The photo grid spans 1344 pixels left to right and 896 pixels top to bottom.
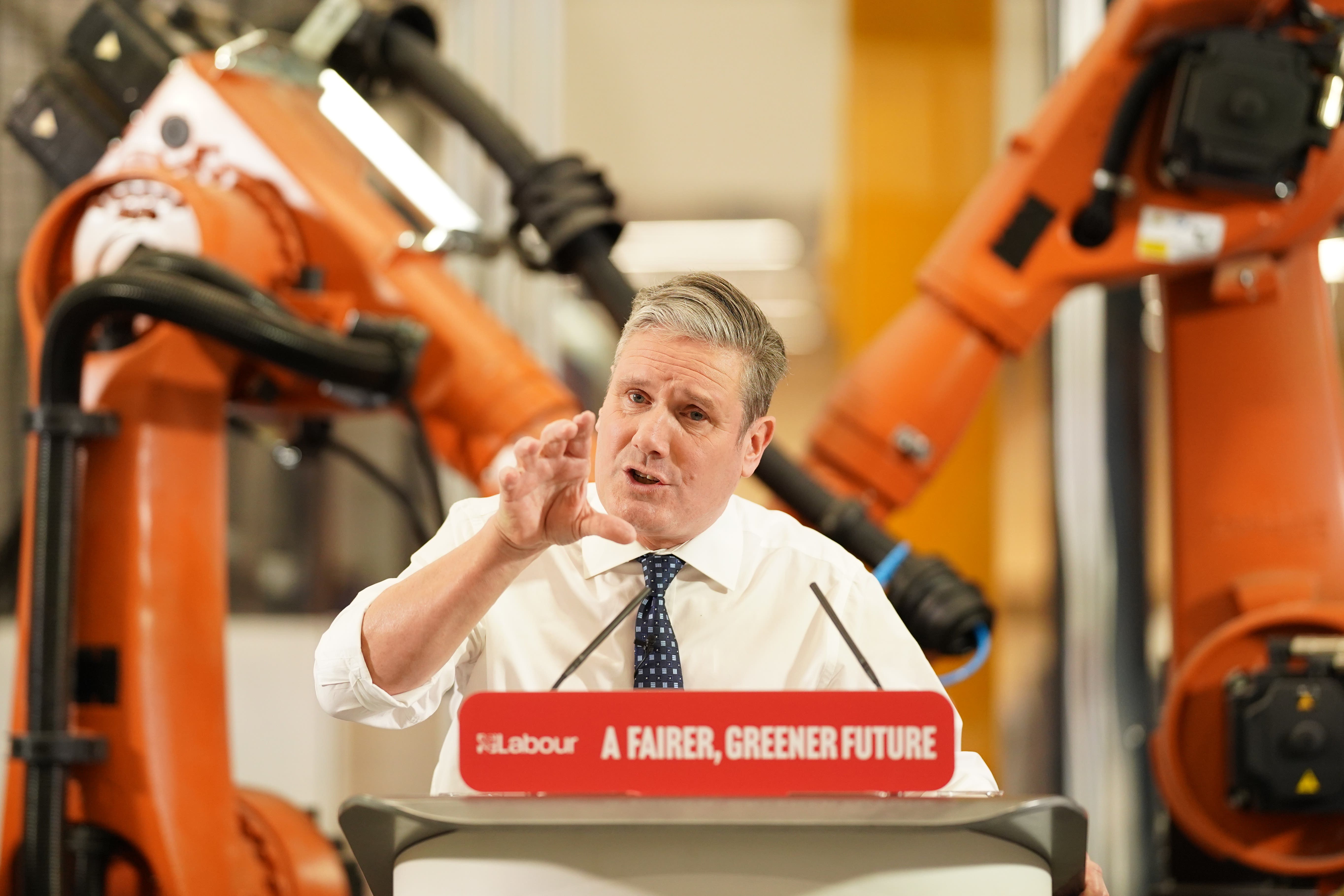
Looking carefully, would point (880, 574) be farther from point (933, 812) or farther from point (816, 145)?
point (816, 145)

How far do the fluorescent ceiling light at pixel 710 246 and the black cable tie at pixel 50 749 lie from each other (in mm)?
2420

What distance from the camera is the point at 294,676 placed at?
9.62ft

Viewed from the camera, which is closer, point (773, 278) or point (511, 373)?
point (511, 373)

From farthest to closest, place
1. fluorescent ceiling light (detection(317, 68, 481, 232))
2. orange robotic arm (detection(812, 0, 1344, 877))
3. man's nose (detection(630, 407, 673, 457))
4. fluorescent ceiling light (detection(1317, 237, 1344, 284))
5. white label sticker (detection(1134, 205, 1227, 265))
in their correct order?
fluorescent ceiling light (detection(1317, 237, 1344, 284)), fluorescent ceiling light (detection(317, 68, 481, 232)), white label sticker (detection(1134, 205, 1227, 265)), orange robotic arm (detection(812, 0, 1344, 877)), man's nose (detection(630, 407, 673, 457))

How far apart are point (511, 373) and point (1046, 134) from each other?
100 cm

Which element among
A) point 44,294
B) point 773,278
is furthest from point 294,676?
point 773,278

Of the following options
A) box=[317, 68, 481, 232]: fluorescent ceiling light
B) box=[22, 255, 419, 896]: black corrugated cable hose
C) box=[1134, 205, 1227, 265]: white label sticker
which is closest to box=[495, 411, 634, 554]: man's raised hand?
box=[22, 255, 419, 896]: black corrugated cable hose

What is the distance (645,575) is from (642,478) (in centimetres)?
15

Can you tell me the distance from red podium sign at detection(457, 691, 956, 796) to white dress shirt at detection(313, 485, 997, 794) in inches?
13.2

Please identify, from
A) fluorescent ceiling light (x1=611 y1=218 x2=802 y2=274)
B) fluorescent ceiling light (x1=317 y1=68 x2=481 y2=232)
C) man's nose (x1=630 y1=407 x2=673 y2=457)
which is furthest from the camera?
fluorescent ceiling light (x1=611 y1=218 x2=802 y2=274)

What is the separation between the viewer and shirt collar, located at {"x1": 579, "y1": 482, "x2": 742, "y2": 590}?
1372mm

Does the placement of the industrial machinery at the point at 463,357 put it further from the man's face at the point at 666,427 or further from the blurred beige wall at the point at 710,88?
the blurred beige wall at the point at 710,88

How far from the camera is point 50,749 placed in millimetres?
1844

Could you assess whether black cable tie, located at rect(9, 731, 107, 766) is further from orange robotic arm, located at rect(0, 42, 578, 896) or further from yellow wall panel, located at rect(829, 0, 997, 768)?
yellow wall panel, located at rect(829, 0, 997, 768)
